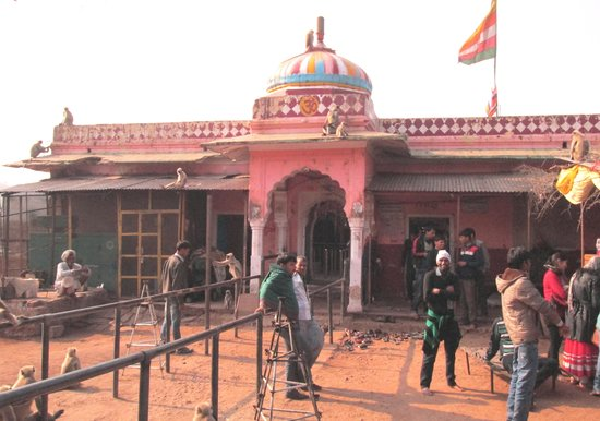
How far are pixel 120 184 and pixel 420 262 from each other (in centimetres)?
697

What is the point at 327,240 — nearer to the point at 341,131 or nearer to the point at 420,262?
the point at 420,262

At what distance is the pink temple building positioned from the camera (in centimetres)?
1140

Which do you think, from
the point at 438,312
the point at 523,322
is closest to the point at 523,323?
the point at 523,322

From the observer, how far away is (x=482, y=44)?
15109mm

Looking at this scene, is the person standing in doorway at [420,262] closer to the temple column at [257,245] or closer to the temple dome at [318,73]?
the temple column at [257,245]

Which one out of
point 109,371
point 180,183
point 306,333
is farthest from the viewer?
point 180,183

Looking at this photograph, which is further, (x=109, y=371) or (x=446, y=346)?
(x=446, y=346)

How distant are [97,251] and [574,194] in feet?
34.6

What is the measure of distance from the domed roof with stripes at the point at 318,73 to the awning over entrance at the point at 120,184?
2.60 metres

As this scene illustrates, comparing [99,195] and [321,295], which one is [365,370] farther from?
[99,195]

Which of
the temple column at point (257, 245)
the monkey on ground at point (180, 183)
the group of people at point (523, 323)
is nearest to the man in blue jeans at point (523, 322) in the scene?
the group of people at point (523, 323)

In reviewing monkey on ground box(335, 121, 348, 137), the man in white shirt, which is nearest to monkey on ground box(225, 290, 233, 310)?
monkey on ground box(335, 121, 348, 137)

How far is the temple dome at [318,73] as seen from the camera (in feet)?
43.4

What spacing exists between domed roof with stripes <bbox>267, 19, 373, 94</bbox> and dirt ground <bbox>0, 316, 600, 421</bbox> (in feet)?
22.4
